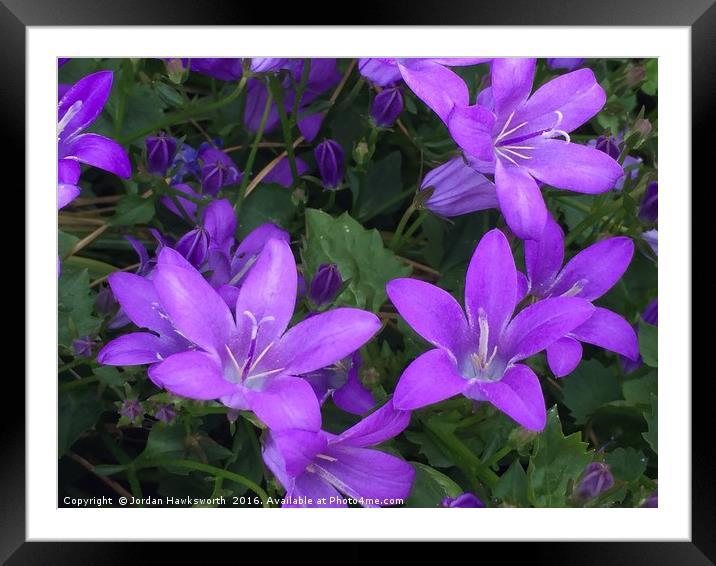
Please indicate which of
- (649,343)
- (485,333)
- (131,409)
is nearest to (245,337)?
(131,409)

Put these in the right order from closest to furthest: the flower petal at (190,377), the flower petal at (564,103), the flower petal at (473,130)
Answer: the flower petal at (190,377), the flower petal at (473,130), the flower petal at (564,103)

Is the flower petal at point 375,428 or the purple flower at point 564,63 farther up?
the purple flower at point 564,63

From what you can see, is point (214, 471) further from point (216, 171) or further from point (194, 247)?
point (216, 171)

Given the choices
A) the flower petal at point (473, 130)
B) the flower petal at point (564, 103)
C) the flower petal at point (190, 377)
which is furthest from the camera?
the flower petal at point (564, 103)

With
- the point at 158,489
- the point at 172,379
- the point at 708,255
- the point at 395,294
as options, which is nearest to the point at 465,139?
the point at 395,294

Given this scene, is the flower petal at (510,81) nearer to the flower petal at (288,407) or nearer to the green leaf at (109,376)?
the flower petal at (288,407)

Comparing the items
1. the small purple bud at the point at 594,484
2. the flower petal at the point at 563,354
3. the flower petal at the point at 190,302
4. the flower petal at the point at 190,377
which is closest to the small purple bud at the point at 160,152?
the flower petal at the point at 190,302

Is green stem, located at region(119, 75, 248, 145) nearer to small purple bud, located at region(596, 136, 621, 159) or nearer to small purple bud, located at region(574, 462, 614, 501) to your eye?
small purple bud, located at region(596, 136, 621, 159)

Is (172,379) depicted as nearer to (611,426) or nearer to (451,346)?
(451,346)
